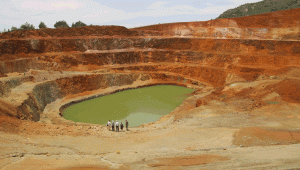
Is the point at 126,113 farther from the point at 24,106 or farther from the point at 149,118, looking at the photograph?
the point at 24,106

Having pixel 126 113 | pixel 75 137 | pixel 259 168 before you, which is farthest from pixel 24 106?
pixel 259 168

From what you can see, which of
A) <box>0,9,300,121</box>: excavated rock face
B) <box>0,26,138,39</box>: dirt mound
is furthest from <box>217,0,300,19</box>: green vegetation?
<box>0,26,138,39</box>: dirt mound

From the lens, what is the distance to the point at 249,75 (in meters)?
28.0

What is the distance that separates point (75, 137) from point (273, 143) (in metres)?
10.1

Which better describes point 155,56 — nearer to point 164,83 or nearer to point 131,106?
point 164,83

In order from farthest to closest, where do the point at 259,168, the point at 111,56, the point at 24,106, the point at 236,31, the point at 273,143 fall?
1. the point at 236,31
2. the point at 111,56
3. the point at 24,106
4. the point at 273,143
5. the point at 259,168

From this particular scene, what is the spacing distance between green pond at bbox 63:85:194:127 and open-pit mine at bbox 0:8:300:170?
1.47m

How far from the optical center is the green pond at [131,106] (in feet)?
66.9

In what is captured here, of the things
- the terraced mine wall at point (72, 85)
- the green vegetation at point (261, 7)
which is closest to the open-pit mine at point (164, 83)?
the terraced mine wall at point (72, 85)

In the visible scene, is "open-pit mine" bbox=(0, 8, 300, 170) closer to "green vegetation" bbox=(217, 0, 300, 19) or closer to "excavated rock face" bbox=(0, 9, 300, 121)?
"excavated rock face" bbox=(0, 9, 300, 121)

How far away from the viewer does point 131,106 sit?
24203 mm

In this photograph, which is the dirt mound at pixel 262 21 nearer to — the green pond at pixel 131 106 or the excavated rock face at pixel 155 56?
the excavated rock face at pixel 155 56

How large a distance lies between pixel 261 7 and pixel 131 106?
57543mm

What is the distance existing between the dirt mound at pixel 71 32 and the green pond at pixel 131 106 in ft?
48.9
